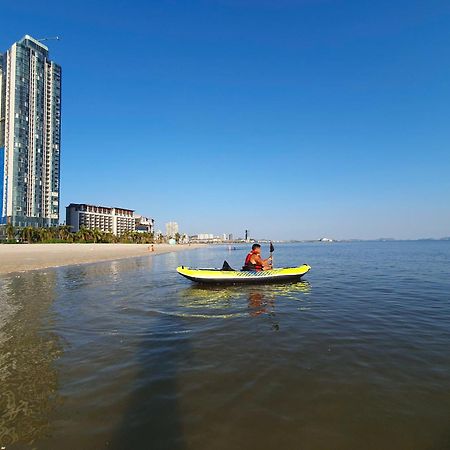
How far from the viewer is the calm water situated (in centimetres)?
440

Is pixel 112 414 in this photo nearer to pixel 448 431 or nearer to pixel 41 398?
pixel 41 398

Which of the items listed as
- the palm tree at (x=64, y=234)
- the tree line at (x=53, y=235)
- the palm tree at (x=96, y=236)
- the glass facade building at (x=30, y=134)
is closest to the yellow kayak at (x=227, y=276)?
the tree line at (x=53, y=235)

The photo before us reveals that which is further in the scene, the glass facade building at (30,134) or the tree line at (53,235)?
the glass facade building at (30,134)

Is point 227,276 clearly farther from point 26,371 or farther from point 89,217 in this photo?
point 89,217

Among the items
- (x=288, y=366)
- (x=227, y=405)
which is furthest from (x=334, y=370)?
(x=227, y=405)

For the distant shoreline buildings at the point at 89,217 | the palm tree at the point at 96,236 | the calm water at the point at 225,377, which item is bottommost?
the calm water at the point at 225,377

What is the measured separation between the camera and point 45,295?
1557 cm

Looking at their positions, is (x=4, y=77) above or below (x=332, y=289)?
above

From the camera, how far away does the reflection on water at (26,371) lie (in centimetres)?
465

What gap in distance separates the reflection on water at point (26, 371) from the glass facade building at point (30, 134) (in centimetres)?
11231

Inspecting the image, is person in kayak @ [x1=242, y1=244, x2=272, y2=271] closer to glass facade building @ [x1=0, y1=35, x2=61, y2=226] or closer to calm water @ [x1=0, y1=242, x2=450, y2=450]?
calm water @ [x1=0, y1=242, x2=450, y2=450]

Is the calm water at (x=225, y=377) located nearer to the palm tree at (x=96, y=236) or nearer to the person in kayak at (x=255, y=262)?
the person in kayak at (x=255, y=262)

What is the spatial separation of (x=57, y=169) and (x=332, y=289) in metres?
131

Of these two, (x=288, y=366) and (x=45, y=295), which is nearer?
(x=288, y=366)
